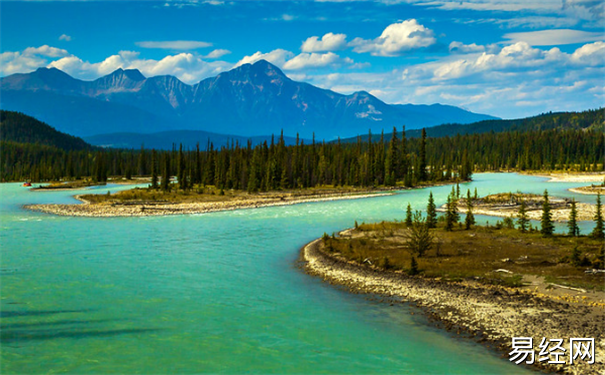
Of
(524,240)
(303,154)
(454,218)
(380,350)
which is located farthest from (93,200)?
(380,350)

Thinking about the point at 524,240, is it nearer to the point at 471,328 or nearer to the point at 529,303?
the point at 529,303

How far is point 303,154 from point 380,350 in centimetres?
11015

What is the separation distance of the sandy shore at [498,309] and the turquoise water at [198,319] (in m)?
1.12

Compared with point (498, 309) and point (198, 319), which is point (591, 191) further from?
point (198, 319)

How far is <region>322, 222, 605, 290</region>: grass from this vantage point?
26.9m

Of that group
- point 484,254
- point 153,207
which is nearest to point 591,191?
point 484,254

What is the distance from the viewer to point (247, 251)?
39.0m

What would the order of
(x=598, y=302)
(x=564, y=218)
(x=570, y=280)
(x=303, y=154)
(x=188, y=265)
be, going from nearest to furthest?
(x=598, y=302) → (x=570, y=280) → (x=188, y=265) → (x=564, y=218) → (x=303, y=154)

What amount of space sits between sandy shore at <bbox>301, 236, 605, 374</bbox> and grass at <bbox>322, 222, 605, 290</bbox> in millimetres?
1622

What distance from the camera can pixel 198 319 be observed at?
Answer: 2272 centimetres

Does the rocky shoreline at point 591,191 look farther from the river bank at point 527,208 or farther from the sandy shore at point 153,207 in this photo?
the sandy shore at point 153,207

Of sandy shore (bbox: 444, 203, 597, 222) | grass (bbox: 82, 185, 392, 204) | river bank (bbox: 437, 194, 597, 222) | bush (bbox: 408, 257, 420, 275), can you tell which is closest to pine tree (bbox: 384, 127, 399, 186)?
grass (bbox: 82, 185, 392, 204)

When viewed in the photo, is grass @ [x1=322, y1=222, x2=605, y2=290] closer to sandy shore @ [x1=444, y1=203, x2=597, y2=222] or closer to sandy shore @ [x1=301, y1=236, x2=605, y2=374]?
sandy shore @ [x1=301, y1=236, x2=605, y2=374]

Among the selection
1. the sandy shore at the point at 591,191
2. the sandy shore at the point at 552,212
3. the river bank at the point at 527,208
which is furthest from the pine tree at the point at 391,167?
the sandy shore at the point at 552,212
